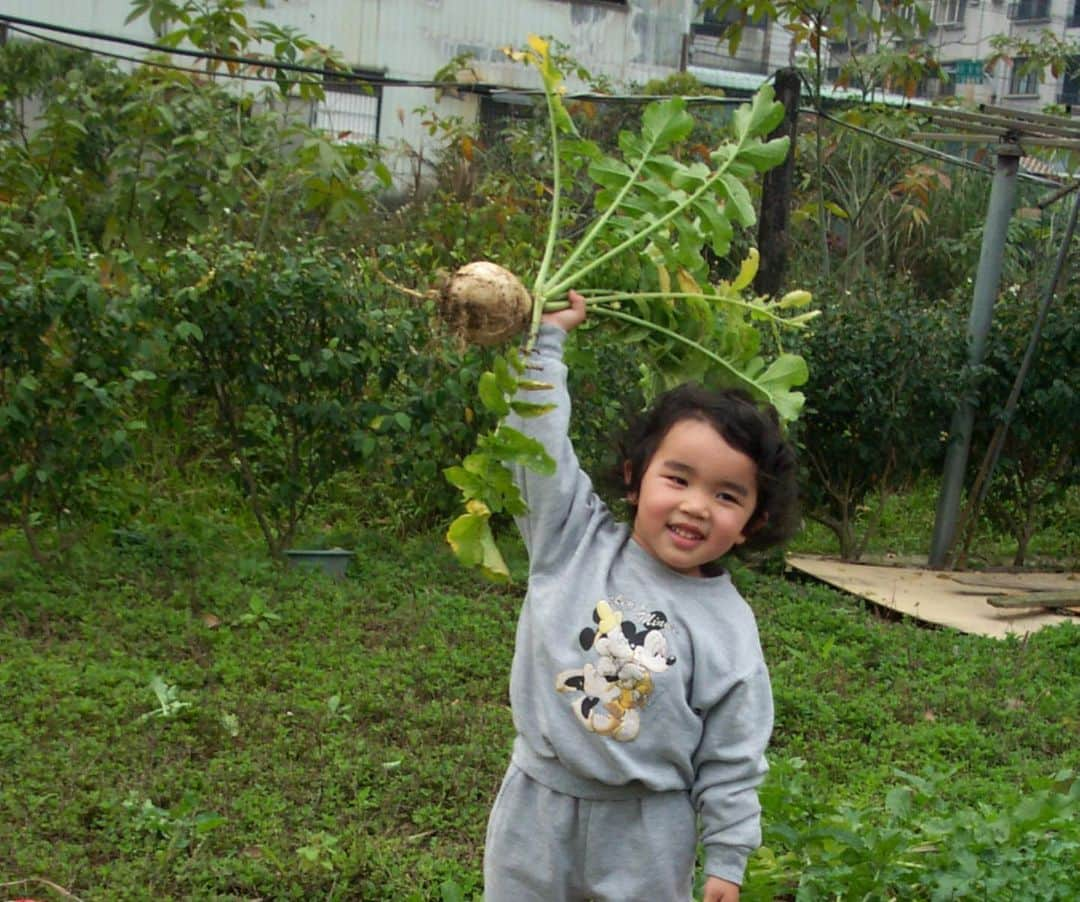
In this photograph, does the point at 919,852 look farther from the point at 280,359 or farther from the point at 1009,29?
the point at 1009,29

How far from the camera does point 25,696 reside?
4875 millimetres

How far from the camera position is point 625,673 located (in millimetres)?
2568

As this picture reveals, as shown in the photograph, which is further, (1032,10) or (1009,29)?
(1032,10)

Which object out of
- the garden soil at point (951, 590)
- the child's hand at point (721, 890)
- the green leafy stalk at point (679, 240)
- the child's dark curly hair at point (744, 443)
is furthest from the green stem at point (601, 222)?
the garden soil at point (951, 590)

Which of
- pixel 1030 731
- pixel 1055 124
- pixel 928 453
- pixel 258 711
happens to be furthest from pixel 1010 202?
pixel 258 711

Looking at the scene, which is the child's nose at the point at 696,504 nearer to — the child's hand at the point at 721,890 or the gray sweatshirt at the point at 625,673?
the gray sweatshirt at the point at 625,673

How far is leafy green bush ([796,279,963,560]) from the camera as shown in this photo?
796 centimetres

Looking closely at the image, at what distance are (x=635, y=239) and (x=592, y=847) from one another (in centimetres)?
108

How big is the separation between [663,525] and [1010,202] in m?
6.03

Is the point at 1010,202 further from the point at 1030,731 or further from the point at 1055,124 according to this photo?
the point at 1030,731

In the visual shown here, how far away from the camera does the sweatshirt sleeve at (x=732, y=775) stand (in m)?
2.59

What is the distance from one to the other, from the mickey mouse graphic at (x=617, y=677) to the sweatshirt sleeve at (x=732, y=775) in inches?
5.5

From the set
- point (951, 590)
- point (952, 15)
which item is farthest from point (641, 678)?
point (952, 15)

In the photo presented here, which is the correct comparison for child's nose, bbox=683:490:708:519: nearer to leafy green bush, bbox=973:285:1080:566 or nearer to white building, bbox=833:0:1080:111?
leafy green bush, bbox=973:285:1080:566
